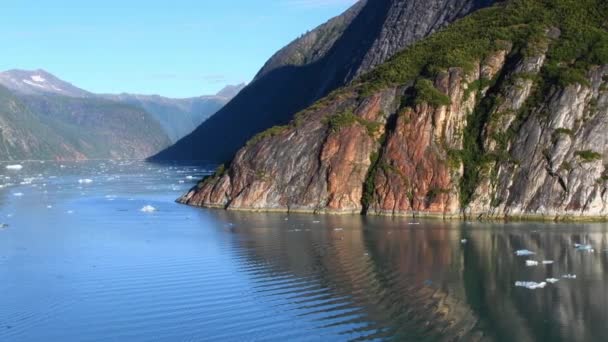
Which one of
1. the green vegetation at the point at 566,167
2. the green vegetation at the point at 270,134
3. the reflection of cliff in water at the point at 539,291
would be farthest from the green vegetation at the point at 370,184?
the green vegetation at the point at 566,167

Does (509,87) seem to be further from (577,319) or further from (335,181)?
(577,319)

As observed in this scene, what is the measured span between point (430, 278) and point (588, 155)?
1238 inches

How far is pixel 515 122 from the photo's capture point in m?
72.3

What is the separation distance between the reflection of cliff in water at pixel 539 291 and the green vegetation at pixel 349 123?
20.1m

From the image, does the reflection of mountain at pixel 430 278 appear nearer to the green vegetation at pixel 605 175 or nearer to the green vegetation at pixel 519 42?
the green vegetation at pixel 605 175

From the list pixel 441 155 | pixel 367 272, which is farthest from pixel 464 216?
pixel 367 272

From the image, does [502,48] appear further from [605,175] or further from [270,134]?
[270,134]

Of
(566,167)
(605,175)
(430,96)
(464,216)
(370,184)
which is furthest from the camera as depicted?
(430,96)

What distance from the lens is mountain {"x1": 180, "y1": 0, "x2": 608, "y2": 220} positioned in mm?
68562

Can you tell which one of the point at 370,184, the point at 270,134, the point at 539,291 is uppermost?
the point at 270,134

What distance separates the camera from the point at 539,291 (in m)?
38.2

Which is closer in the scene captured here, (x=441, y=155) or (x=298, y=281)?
(x=298, y=281)

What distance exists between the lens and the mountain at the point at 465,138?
68.6 m

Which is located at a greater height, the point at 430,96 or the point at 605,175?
the point at 430,96
